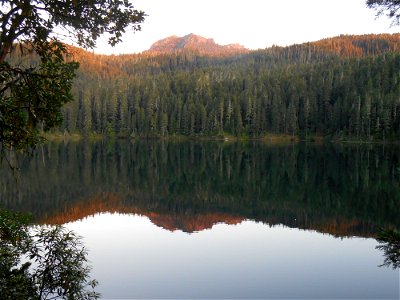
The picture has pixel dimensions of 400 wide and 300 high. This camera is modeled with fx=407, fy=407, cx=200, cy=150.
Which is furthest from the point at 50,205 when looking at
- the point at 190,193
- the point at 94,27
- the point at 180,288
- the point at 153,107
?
the point at 153,107

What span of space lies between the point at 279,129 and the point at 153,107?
47.8 metres

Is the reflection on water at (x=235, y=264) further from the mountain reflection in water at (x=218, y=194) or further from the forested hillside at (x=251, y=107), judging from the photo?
the forested hillside at (x=251, y=107)

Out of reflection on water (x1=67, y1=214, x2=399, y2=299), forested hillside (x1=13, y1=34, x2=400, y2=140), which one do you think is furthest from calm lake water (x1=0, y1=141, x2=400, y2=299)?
forested hillside (x1=13, y1=34, x2=400, y2=140)

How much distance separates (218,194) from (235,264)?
1954 centimetres

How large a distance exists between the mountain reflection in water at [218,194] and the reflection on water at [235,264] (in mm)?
2545

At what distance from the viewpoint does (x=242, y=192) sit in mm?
40594

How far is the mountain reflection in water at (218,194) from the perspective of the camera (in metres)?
29.8

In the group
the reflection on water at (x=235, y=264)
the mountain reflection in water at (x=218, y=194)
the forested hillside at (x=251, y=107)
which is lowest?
the reflection on water at (x=235, y=264)

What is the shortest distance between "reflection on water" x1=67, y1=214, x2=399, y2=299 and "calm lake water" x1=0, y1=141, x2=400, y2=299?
5cm

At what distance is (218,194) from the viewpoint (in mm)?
39375

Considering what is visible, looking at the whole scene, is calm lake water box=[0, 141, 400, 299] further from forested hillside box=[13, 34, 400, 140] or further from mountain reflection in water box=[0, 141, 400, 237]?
forested hillside box=[13, 34, 400, 140]

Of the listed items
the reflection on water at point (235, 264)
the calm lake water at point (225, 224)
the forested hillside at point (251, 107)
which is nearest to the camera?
the reflection on water at point (235, 264)

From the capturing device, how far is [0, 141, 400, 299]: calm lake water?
1739 centimetres

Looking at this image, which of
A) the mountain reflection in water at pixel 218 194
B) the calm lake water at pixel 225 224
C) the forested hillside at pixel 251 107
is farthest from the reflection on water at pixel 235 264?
the forested hillside at pixel 251 107
